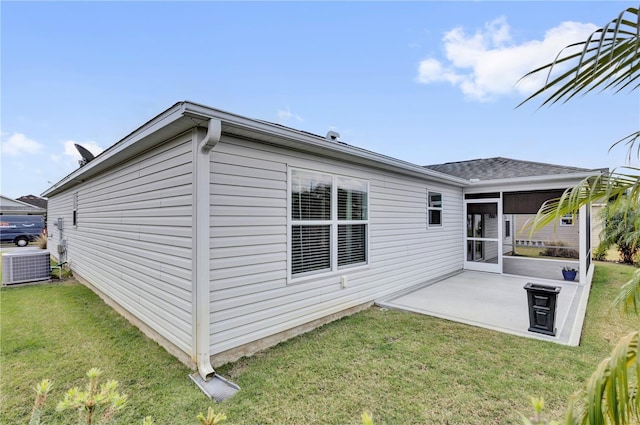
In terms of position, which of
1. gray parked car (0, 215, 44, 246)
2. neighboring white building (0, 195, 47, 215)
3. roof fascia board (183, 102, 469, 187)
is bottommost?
gray parked car (0, 215, 44, 246)

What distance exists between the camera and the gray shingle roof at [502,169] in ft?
26.4

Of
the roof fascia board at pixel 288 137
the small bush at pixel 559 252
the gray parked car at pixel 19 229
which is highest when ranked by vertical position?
the roof fascia board at pixel 288 137

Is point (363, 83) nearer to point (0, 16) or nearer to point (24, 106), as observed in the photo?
point (0, 16)

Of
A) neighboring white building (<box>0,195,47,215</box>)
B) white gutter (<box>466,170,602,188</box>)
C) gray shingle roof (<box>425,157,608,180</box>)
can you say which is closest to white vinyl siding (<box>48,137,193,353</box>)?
white gutter (<box>466,170,602,188</box>)

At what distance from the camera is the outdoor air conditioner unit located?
7.41 m

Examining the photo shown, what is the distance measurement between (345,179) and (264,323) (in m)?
2.60

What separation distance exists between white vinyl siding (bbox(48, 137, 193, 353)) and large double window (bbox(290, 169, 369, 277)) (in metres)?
1.43

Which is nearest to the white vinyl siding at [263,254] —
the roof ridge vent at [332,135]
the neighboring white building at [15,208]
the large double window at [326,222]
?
the large double window at [326,222]

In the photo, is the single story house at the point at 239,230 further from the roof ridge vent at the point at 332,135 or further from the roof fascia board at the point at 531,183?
the roof fascia board at the point at 531,183

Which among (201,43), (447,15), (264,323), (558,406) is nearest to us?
(558,406)

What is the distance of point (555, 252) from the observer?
13641 millimetres

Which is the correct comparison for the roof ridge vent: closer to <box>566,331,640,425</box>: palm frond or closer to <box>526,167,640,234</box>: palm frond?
<box>526,167,640,234</box>: palm frond

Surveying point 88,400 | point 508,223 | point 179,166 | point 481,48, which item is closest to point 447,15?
point 481,48

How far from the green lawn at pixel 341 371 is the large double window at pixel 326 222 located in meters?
1.02
